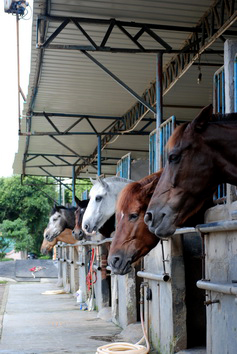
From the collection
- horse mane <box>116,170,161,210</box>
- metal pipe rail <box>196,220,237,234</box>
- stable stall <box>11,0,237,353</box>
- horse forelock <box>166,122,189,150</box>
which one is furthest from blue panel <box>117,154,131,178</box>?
horse forelock <box>166,122,189,150</box>

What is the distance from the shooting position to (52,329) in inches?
364

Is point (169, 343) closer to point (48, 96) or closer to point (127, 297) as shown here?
point (127, 297)

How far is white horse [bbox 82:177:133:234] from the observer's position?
832 cm

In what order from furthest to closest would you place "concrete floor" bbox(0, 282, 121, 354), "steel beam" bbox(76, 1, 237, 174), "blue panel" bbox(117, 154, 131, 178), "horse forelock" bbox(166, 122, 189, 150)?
1. "blue panel" bbox(117, 154, 131, 178)
2. "concrete floor" bbox(0, 282, 121, 354)
3. "steel beam" bbox(76, 1, 237, 174)
4. "horse forelock" bbox(166, 122, 189, 150)

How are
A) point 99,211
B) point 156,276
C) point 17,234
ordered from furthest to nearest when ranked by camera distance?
1. point 17,234
2. point 99,211
3. point 156,276

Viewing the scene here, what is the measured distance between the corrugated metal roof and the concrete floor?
13.7 feet

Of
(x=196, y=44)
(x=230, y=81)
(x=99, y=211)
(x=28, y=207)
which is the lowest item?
(x=99, y=211)

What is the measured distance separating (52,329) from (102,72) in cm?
441

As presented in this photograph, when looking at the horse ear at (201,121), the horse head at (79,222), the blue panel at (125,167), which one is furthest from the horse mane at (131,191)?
the horse head at (79,222)

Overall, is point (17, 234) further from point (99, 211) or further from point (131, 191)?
point (131, 191)

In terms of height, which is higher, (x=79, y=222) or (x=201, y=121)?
(x=201, y=121)

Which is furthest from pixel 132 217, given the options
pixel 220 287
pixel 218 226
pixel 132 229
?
pixel 220 287

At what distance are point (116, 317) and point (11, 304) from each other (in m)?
4.81

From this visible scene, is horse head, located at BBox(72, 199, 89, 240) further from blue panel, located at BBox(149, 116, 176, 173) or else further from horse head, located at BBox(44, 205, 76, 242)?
blue panel, located at BBox(149, 116, 176, 173)
